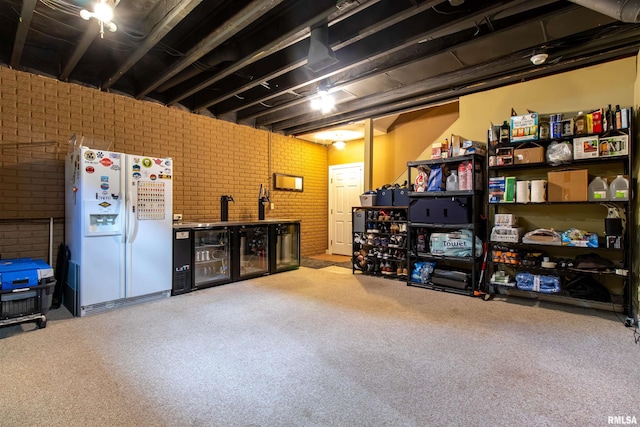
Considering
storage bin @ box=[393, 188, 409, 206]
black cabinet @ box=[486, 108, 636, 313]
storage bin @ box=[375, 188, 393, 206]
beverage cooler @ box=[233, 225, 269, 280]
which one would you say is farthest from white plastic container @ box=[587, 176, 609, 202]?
beverage cooler @ box=[233, 225, 269, 280]

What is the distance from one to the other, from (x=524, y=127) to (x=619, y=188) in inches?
46.6

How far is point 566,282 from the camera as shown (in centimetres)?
387

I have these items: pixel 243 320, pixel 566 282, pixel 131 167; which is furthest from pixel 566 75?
pixel 131 167

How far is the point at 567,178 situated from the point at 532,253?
1.02m

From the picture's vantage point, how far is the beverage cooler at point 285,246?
5.67 meters

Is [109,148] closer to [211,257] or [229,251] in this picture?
[211,257]

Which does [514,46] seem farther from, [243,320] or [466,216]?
[243,320]

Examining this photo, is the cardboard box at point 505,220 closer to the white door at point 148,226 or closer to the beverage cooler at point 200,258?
the beverage cooler at point 200,258

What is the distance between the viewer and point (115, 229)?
376 centimetres

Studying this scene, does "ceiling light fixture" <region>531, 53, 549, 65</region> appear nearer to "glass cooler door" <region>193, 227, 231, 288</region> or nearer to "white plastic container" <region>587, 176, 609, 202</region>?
"white plastic container" <region>587, 176, 609, 202</region>

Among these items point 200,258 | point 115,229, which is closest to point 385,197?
point 200,258

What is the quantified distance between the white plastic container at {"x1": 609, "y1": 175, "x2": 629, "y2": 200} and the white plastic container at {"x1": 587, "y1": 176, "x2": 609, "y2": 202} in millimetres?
49

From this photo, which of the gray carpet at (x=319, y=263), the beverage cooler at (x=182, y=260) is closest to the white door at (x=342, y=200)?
the gray carpet at (x=319, y=263)

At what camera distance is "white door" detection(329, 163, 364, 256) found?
7.64 m
